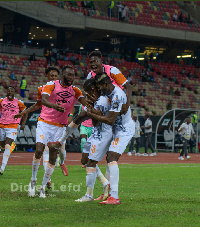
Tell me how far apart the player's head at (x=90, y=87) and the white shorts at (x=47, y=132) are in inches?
75.9

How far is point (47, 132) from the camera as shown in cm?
982

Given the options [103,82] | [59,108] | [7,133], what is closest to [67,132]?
[59,108]

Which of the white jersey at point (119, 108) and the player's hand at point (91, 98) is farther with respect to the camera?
the player's hand at point (91, 98)

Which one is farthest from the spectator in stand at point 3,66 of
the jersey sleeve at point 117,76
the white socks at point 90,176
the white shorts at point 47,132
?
the white socks at point 90,176

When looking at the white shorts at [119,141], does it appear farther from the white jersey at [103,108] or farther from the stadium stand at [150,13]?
the stadium stand at [150,13]

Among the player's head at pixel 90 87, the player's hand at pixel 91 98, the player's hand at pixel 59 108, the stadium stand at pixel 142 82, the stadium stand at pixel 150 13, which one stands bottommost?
the player's hand at pixel 59 108

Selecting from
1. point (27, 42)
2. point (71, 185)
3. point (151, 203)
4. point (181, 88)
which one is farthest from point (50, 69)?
point (181, 88)

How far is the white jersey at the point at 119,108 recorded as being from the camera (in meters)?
8.07

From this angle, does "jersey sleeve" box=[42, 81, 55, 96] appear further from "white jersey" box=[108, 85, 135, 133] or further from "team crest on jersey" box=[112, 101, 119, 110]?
"team crest on jersey" box=[112, 101, 119, 110]

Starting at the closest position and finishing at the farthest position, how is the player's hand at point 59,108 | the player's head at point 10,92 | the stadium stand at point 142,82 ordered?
the player's hand at point 59,108 → the player's head at point 10,92 → the stadium stand at point 142,82

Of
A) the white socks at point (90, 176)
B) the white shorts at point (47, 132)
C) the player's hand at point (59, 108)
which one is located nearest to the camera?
the white socks at point (90, 176)

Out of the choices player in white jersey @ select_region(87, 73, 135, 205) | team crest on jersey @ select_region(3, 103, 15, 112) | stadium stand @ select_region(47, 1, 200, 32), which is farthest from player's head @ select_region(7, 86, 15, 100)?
stadium stand @ select_region(47, 1, 200, 32)

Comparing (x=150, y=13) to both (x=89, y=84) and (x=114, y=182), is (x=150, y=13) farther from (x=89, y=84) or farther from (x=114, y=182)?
(x=114, y=182)

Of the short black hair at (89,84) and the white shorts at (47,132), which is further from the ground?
the short black hair at (89,84)
